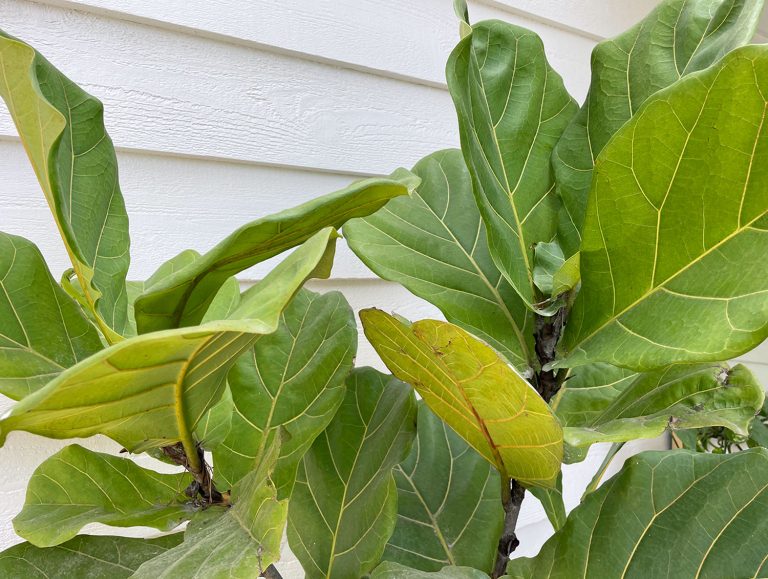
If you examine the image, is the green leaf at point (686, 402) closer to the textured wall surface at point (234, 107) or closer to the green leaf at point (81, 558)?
the green leaf at point (81, 558)

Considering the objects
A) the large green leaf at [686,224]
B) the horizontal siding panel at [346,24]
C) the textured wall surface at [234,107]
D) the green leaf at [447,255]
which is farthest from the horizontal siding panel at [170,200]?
the large green leaf at [686,224]

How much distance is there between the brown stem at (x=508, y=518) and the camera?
1.72 feet

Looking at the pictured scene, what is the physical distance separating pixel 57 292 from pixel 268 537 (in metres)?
0.23

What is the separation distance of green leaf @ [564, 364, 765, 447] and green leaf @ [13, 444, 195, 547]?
0.31 meters

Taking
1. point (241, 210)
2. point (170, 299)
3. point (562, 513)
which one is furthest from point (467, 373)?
point (241, 210)

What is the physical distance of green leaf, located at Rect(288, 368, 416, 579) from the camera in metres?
0.55

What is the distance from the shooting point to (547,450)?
438 mm

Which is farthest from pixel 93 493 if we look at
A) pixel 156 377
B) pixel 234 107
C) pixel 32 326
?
pixel 234 107

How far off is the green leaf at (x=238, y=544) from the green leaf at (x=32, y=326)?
0.15 m

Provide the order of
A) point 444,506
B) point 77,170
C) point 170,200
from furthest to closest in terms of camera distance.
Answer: point 170,200
point 444,506
point 77,170

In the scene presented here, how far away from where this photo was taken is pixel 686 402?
486mm

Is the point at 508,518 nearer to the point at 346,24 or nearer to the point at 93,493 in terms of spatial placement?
the point at 93,493

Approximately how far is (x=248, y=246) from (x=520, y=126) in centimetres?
31

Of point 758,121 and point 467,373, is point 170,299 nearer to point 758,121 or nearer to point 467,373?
point 467,373
